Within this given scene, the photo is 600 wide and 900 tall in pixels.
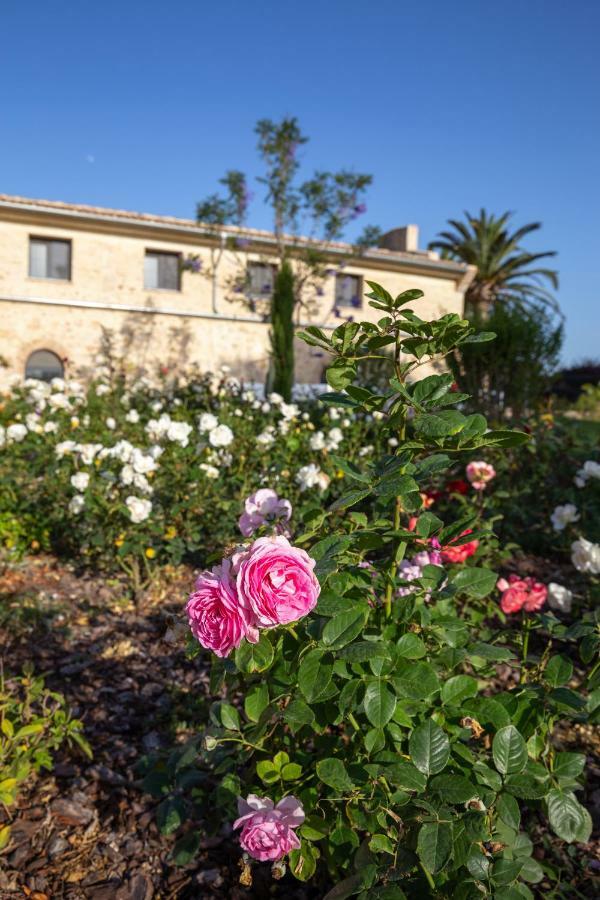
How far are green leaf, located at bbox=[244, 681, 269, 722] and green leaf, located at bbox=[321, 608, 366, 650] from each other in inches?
10.0

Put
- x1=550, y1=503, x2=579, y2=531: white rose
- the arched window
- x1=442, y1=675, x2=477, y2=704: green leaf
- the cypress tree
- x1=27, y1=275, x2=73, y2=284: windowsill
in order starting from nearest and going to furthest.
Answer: x1=442, y1=675, x2=477, y2=704: green leaf
x1=550, y1=503, x2=579, y2=531: white rose
the cypress tree
x1=27, y1=275, x2=73, y2=284: windowsill
the arched window

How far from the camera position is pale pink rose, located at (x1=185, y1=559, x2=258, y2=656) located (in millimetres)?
1105

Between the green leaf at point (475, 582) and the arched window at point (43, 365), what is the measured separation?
1678 cm

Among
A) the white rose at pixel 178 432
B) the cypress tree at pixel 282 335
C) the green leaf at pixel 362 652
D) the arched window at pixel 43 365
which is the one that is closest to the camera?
the green leaf at pixel 362 652

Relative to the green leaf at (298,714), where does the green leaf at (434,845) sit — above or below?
below

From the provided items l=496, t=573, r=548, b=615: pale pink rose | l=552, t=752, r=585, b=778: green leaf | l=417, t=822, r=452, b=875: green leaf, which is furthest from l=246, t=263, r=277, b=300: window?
l=417, t=822, r=452, b=875: green leaf

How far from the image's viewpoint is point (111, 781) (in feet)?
7.11

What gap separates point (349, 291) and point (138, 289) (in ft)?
21.1

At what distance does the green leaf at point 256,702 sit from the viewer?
1.33m

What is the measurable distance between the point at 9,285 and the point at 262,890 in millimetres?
17056

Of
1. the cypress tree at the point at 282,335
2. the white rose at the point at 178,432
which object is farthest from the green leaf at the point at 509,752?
the cypress tree at the point at 282,335

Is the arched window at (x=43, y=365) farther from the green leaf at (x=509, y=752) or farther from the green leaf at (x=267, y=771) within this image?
the green leaf at (x=509, y=752)

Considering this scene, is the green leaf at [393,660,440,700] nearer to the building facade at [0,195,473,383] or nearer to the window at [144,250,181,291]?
the building facade at [0,195,473,383]

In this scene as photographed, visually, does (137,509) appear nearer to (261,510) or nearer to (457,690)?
(261,510)
